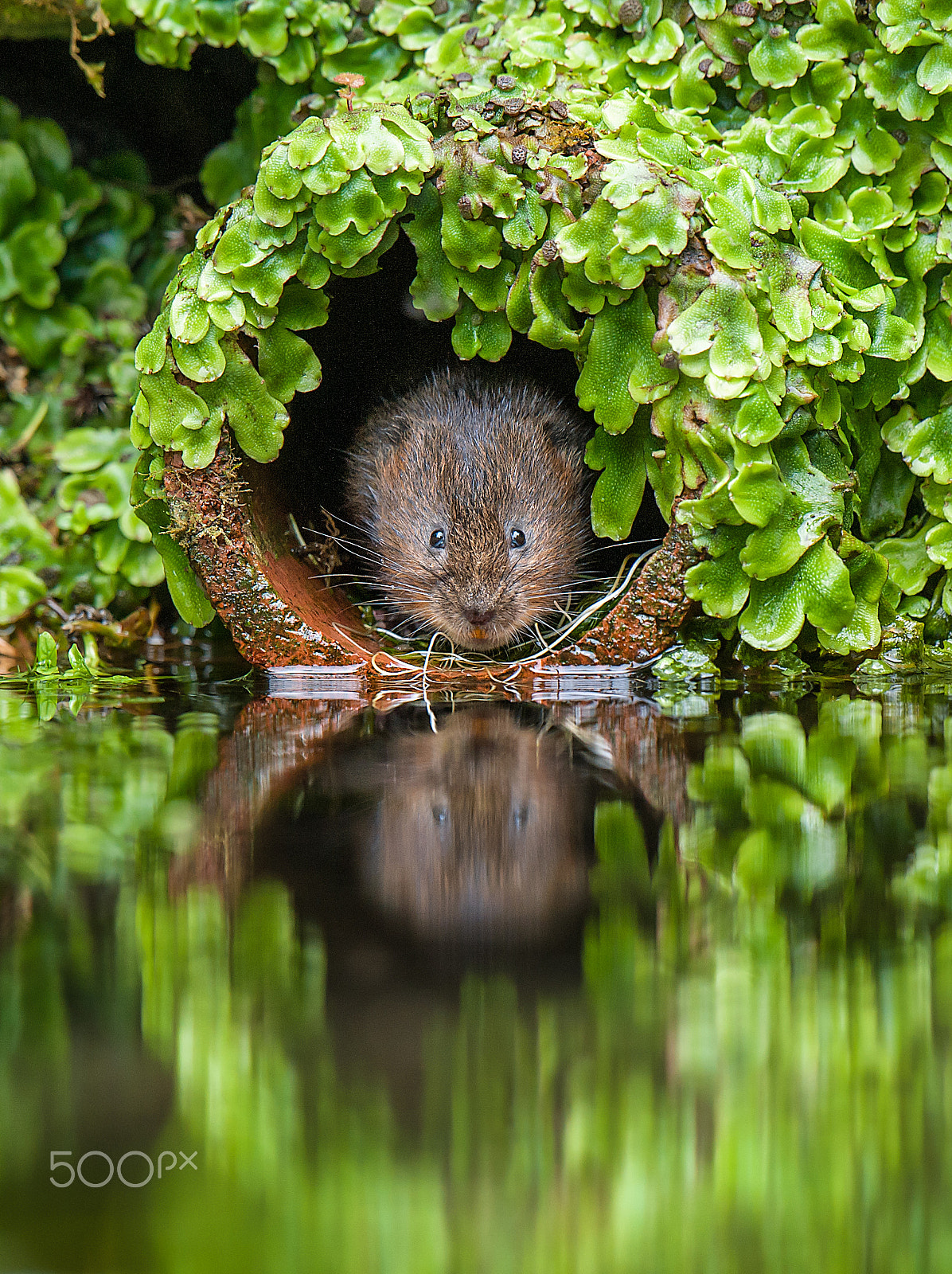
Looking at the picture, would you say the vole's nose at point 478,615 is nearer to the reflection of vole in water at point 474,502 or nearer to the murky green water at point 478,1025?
the reflection of vole in water at point 474,502

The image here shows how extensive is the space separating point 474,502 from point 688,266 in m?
1.01

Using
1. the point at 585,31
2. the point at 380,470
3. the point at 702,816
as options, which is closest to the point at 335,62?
the point at 585,31

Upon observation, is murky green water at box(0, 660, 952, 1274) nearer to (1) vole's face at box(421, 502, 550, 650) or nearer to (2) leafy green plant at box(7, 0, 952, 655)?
(2) leafy green plant at box(7, 0, 952, 655)

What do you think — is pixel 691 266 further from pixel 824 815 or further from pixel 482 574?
pixel 824 815

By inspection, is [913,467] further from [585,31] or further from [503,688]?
[585,31]

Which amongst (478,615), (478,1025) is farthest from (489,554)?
(478,1025)

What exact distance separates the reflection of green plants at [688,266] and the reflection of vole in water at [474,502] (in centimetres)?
43

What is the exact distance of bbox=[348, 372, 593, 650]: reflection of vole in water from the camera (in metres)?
3.31

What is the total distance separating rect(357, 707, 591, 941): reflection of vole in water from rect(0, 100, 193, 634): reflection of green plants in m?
2.10

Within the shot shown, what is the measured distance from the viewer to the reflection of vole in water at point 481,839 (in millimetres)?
1361

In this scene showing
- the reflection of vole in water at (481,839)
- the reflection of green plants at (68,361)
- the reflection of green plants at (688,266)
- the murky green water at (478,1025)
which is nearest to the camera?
the murky green water at (478,1025)

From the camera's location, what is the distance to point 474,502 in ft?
11.0

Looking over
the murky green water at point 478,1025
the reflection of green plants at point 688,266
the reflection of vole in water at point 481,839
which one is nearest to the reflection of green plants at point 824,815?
the murky green water at point 478,1025

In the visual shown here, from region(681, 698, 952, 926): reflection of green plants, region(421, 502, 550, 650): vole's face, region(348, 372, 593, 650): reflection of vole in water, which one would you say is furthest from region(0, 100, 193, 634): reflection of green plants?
region(681, 698, 952, 926): reflection of green plants
